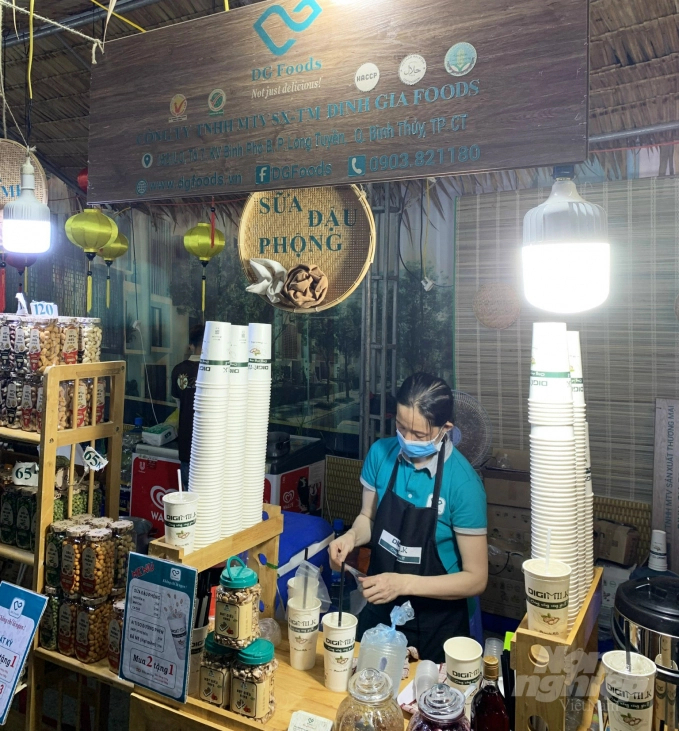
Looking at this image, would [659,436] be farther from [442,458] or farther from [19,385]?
[19,385]

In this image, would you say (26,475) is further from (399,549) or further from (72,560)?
(399,549)

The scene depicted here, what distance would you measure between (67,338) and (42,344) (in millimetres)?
93

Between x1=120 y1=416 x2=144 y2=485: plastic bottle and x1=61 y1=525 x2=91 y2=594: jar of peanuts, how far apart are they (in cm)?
371

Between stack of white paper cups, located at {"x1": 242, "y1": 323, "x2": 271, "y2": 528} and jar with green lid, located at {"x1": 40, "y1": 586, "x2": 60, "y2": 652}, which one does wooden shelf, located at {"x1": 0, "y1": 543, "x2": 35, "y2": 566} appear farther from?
stack of white paper cups, located at {"x1": 242, "y1": 323, "x2": 271, "y2": 528}

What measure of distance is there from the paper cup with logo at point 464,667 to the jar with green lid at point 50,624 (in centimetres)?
140

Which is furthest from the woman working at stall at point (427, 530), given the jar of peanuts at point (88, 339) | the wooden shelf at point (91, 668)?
the jar of peanuts at point (88, 339)

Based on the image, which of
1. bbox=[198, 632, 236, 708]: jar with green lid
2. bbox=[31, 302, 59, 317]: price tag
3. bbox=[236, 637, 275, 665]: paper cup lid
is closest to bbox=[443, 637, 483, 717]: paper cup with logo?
bbox=[236, 637, 275, 665]: paper cup lid

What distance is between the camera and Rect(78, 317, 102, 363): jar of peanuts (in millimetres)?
2475

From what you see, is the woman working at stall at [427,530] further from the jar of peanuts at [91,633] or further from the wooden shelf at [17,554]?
the wooden shelf at [17,554]

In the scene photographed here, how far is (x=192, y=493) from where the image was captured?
1.74 metres

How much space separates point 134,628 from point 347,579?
197cm

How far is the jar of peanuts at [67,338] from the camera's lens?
7.98ft

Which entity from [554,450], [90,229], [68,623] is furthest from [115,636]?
[90,229]

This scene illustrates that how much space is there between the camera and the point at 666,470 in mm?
4297
